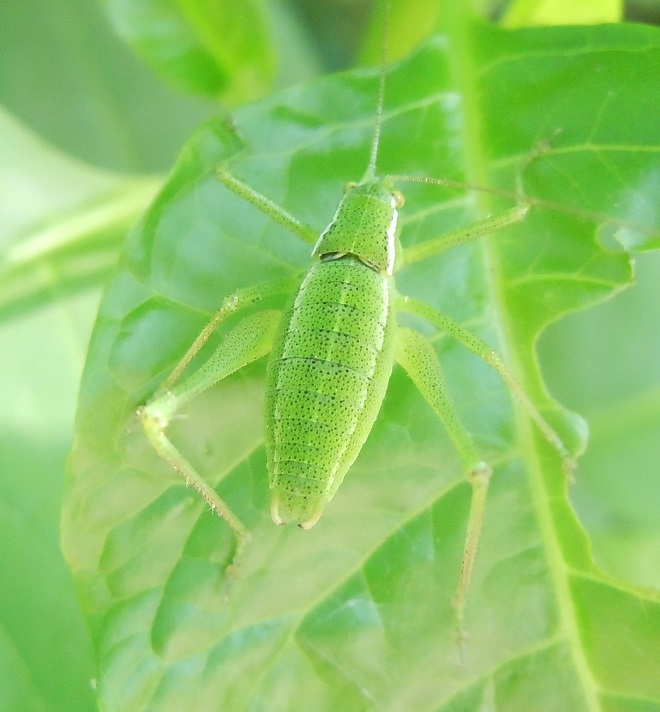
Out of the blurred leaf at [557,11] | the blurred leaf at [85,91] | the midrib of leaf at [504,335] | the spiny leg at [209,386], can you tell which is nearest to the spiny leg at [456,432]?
the midrib of leaf at [504,335]

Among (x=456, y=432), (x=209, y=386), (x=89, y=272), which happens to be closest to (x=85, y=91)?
(x=89, y=272)

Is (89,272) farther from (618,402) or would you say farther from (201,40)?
(618,402)

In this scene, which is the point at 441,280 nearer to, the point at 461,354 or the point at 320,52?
the point at 461,354

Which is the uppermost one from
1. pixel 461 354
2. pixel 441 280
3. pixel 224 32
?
pixel 224 32

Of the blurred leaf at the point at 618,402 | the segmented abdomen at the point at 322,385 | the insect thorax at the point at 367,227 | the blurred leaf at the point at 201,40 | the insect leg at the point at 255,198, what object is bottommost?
the blurred leaf at the point at 618,402

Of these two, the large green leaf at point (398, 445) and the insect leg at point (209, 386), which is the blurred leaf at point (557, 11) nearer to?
the large green leaf at point (398, 445)

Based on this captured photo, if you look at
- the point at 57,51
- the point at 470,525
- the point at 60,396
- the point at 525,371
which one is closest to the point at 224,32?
the point at 57,51
